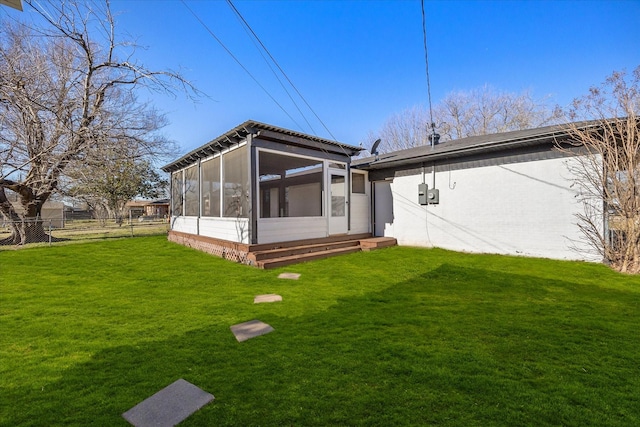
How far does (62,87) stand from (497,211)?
13.3 meters

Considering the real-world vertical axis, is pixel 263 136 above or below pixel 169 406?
above

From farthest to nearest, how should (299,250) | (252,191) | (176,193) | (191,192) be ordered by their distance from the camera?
(176,193) < (191,192) < (299,250) < (252,191)

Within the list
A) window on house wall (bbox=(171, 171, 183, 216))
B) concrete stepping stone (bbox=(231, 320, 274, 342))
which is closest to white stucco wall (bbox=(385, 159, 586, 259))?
concrete stepping stone (bbox=(231, 320, 274, 342))

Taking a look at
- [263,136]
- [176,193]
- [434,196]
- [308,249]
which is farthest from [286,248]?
[176,193]

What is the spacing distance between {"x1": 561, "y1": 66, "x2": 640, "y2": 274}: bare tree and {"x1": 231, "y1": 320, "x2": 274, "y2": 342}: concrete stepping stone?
674cm

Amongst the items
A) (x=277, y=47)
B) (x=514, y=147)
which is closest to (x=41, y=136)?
(x=277, y=47)

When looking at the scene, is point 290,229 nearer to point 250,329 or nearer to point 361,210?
point 361,210

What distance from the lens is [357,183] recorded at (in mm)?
9438

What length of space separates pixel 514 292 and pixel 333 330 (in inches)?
123

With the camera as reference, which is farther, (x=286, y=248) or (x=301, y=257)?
(x=286, y=248)

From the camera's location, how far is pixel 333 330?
3.00m

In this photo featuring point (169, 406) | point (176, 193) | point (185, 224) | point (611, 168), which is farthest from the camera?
point (176, 193)

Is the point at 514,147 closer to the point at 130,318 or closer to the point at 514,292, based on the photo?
the point at 514,292

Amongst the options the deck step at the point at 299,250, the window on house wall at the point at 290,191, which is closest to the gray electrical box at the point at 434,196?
the deck step at the point at 299,250
